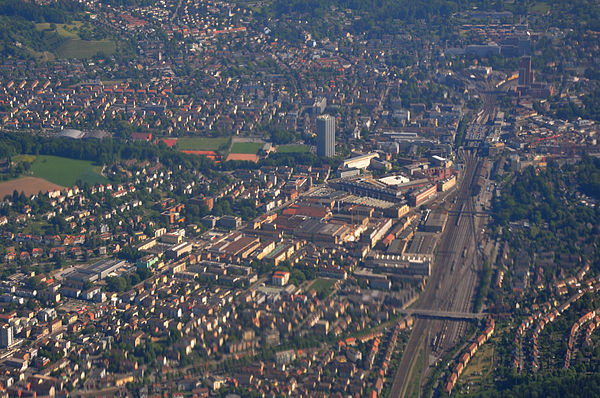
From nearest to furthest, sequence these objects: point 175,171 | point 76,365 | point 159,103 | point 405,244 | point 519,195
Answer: point 76,365 → point 405,244 → point 519,195 → point 175,171 → point 159,103

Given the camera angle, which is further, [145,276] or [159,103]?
[159,103]

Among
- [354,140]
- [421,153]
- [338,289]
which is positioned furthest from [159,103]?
[338,289]

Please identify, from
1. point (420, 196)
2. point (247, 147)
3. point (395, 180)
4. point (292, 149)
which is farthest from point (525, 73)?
point (420, 196)

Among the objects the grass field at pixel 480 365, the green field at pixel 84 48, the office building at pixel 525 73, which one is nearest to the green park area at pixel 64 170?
the green field at pixel 84 48

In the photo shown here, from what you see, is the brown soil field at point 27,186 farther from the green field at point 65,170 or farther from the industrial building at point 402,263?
the industrial building at point 402,263

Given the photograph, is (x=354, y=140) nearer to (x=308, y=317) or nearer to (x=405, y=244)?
(x=405, y=244)

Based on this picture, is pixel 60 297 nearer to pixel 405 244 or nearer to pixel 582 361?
pixel 405 244

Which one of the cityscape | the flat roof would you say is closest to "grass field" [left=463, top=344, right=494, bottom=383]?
the cityscape

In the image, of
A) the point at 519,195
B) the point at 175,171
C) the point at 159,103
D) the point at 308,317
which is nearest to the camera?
the point at 308,317
